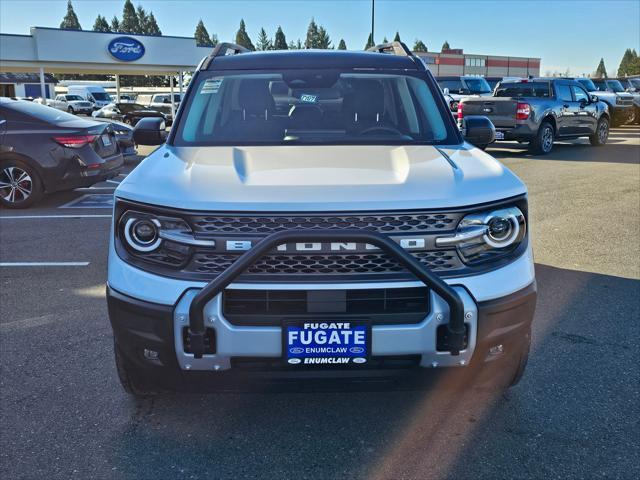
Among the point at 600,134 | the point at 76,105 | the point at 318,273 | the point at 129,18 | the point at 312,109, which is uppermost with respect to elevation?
the point at 129,18

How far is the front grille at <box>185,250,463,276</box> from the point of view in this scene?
2.57 m

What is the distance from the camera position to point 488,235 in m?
2.68

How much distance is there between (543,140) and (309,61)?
1226cm

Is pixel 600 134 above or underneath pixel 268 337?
underneath

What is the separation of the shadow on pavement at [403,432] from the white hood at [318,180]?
2.89 feet

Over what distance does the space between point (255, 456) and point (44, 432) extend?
1040 millimetres

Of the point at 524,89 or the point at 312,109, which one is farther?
the point at 524,89

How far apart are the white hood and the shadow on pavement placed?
0.88m

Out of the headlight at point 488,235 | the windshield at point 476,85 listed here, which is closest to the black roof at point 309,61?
the headlight at point 488,235

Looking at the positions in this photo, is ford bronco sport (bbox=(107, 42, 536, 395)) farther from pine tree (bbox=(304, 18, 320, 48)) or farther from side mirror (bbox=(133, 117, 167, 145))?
pine tree (bbox=(304, 18, 320, 48))

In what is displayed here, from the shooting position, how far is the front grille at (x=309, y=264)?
257 cm

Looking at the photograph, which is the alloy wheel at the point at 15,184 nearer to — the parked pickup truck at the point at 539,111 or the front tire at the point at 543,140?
the parked pickup truck at the point at 539,111

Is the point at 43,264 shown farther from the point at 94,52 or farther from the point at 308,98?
the point at 94,52

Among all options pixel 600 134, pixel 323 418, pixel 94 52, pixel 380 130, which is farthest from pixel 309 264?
pixel 94 52
